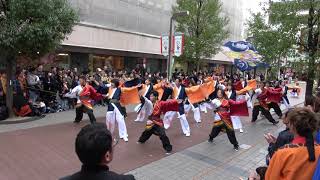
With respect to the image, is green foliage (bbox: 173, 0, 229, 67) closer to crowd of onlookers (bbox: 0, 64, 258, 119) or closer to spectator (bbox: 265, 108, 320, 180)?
crowd of onlookers (bbox: 0, 64, 258, 119)

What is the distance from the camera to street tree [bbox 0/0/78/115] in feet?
32.3

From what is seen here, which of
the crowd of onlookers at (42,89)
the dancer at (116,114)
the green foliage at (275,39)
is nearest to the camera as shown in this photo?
the dancer at (116,114)

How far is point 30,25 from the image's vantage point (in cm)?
1002

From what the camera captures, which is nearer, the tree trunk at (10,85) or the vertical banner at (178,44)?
the tree trunk at (10,85)

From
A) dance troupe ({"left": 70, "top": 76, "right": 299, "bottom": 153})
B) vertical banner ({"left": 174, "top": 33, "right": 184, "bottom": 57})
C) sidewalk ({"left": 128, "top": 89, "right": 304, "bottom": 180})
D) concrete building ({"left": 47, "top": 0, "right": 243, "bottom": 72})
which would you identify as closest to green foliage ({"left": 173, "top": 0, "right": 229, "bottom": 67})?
concrete building ({"left": 47, "top": 0, "right": 243, "bottom": 72})

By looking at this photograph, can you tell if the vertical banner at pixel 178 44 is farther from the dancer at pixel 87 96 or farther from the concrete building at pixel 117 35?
the dancer at pixel 87 96

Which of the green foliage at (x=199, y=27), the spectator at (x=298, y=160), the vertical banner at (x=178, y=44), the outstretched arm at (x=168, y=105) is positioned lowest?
the outstretched arm at (x=168, y=105)

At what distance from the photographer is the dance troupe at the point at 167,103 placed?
8.65m

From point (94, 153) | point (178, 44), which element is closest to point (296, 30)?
point (178, 44)

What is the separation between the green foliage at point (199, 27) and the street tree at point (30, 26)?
12639mm

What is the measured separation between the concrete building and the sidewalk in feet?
36.8

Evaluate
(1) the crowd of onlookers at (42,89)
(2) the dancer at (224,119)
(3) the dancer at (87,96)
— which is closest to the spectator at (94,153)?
(2) the dancer at (224,119)

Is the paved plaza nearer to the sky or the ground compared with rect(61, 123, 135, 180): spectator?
nearer to the ground

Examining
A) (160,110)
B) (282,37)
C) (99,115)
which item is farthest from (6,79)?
(282,37)
